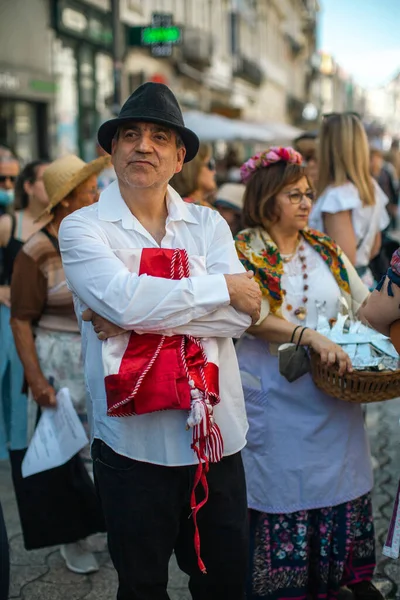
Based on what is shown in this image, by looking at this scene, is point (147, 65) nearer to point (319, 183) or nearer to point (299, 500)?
point (319, 183)

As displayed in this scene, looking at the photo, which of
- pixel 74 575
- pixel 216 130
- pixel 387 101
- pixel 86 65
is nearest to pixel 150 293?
pixel 74 575

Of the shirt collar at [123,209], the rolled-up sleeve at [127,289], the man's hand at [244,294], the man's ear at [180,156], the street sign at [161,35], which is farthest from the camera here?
the street sign at [161,35]

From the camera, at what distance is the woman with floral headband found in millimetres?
3014

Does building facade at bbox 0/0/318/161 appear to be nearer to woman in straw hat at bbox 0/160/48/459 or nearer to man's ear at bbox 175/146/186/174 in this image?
woman in straw hat at bbox 0/160/48/459

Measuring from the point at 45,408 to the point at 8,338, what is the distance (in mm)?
751

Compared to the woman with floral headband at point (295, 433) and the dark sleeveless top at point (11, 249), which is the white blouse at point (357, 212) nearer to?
the woman with floral headband at point (295, 433)

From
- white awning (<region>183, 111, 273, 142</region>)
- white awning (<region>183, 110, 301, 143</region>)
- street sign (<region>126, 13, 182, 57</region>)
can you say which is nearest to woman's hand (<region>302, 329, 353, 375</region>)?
street sign (<region>126, 13, 182, 57</region>)

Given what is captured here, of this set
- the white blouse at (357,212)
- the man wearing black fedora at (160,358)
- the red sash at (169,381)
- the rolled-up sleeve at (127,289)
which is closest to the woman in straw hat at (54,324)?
the man wearing black fedora at (160,358)

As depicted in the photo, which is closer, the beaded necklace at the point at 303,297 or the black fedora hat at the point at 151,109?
the black fedora hat at the point at 151,109

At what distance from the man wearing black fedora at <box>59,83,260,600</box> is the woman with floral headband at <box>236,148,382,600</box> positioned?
0.58m

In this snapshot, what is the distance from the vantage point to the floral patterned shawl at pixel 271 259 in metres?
2.98

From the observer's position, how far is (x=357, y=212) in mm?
4039

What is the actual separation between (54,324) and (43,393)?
331 mm

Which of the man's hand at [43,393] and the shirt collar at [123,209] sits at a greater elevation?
the shirt collar at [123,209]
